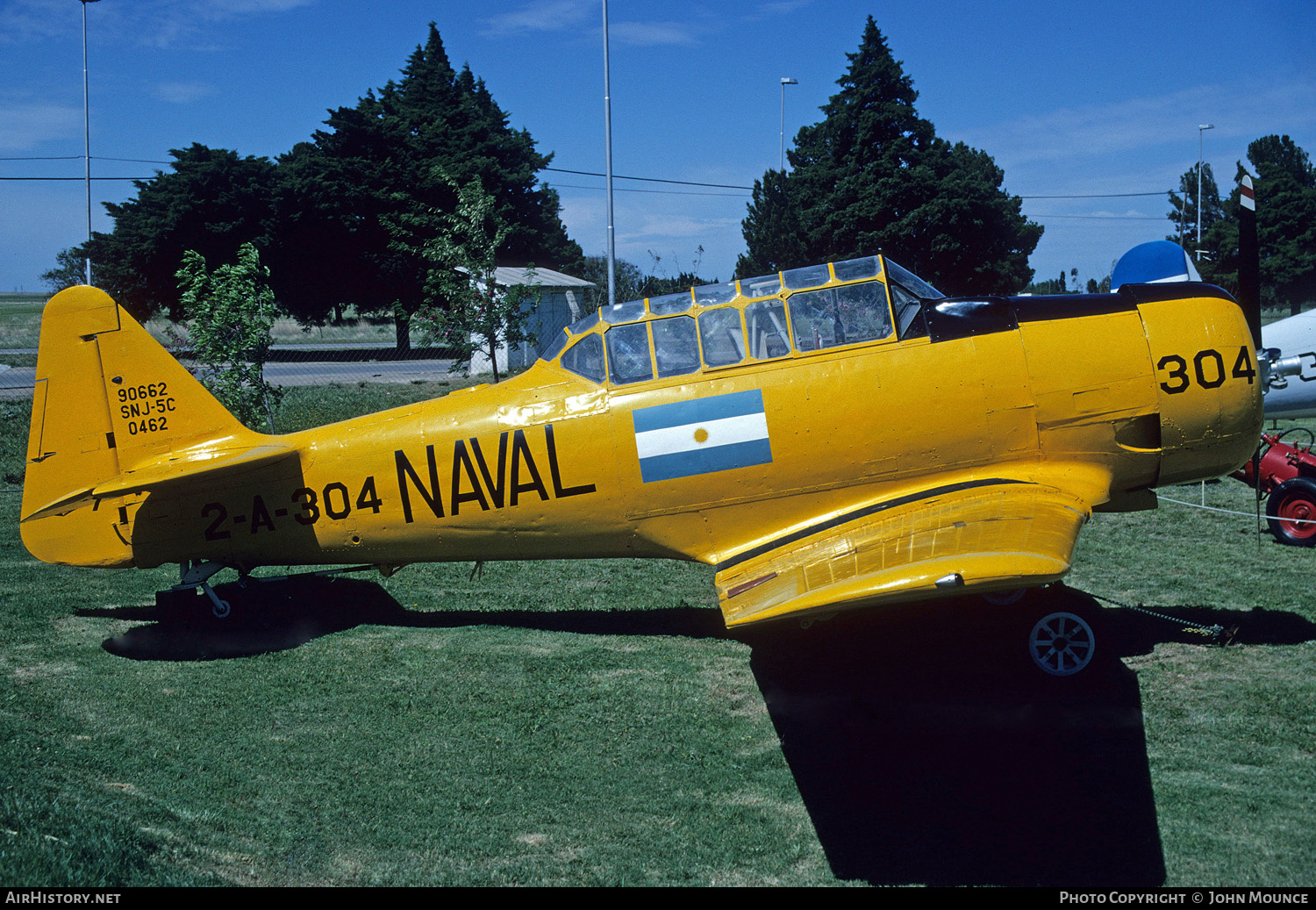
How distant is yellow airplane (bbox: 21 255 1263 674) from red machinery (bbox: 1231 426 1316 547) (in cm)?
330

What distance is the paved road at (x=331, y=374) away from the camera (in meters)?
25.1

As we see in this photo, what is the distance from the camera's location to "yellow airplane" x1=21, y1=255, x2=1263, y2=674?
621cm

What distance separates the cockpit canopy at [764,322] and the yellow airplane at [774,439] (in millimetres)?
16

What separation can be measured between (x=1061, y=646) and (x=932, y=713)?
1.23 meters

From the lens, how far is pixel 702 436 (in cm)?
634

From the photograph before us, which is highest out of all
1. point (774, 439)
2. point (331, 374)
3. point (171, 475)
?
point (331, 374)

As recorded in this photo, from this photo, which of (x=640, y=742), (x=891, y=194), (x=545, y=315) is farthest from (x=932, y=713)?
(x=891, y=194)

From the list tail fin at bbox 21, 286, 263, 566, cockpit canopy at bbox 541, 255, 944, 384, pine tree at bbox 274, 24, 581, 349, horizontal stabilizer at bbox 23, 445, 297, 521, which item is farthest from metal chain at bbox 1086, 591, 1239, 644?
pine tree at bbox 274, 24, 581, 349

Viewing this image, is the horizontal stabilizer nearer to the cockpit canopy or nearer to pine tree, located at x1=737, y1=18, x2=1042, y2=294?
the cockpit canopy

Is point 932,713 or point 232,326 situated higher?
point 232,326

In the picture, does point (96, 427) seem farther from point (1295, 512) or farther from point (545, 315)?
point (545, 315)

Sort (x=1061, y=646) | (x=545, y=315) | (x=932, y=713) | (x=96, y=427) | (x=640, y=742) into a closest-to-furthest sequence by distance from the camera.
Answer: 1. (x=640, y=742)
2. (x=932, y=713)
3. (x=1061, y=646)
4. (x=96, y=427)
5. (x=545, y=315)

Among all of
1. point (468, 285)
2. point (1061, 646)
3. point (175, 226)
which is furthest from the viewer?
point (175, 226)

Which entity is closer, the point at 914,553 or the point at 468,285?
the point at 914,553
